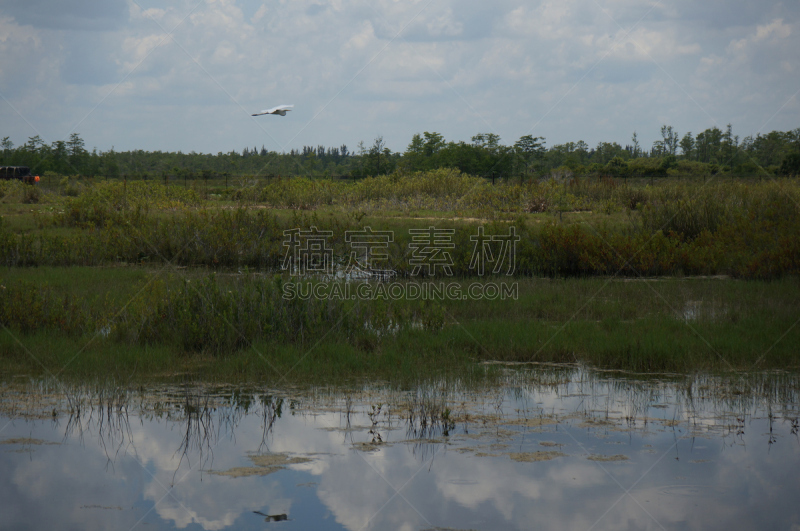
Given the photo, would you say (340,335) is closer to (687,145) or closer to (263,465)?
(263,465)

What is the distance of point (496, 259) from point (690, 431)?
10.1 m

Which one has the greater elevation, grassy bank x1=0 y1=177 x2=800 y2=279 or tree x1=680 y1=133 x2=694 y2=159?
tree x1=680 y1=133 x2=694 y2=159

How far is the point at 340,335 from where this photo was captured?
882 centimetres

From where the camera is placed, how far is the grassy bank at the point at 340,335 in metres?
7.58

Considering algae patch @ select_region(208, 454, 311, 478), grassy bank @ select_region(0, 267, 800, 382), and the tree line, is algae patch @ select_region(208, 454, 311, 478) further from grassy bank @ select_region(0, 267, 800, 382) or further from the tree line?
the tree line

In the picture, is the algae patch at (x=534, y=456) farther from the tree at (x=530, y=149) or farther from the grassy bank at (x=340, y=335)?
the tree at (x=530, y=149)

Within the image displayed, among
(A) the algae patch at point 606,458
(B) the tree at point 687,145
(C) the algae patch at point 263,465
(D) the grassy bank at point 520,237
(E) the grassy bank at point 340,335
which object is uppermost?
(B) the tree at point 687,145

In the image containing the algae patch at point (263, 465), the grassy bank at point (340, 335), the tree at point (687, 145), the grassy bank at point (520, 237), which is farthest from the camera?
the tree at point (687, 145)

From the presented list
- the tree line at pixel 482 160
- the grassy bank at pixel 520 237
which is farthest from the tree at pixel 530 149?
the grassy bank at pixel 520 237

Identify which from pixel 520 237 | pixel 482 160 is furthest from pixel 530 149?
pixel 520 237

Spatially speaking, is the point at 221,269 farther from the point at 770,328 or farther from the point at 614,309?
the point at 770,328

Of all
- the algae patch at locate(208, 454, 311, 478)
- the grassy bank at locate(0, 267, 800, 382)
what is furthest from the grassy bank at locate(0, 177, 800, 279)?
the algae patch at locate(208, 454, 311, 478)

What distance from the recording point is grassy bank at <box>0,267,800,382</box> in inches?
299

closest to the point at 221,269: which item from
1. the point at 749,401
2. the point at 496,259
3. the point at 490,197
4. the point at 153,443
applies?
the point at 496,259
